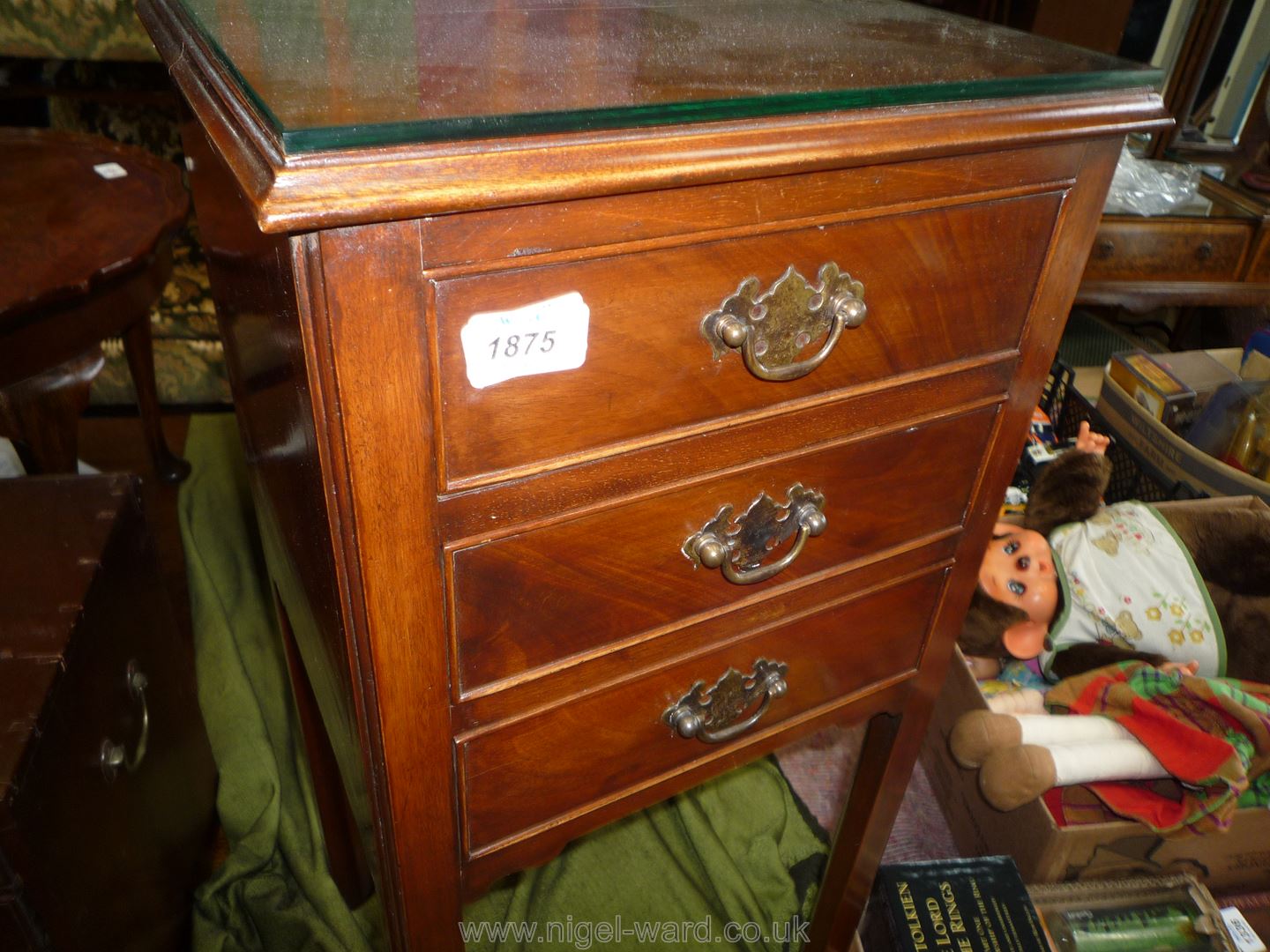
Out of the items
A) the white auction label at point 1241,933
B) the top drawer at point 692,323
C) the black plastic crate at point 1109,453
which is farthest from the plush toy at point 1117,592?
the top drawer at point 692,323

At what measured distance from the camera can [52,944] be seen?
73 cm

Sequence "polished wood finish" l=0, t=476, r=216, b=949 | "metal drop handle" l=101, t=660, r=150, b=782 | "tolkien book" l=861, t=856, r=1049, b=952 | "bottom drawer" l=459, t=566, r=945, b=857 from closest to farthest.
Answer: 1. "bottom drawer" l=459, t=566, r=945, b=857
2. "polished wood finish" l=0, t=476, r=216, b=949
3. "metal drop handle" l=101, t=660, r=150, b=782
4. "tolkien book" l=861, t=856, r=1049, b=952

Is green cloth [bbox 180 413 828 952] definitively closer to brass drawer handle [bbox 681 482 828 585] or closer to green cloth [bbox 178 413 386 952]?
green cloth [bbox 178 413 386 952]

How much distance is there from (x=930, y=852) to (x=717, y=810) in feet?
0.93

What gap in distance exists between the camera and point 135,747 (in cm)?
90

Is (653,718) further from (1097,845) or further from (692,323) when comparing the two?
(1097,845)

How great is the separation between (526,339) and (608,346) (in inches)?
1.7

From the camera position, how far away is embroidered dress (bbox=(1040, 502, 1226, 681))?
1.17 m

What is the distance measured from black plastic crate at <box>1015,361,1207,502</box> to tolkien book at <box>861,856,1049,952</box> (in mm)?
619

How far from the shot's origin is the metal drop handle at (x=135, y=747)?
82cm

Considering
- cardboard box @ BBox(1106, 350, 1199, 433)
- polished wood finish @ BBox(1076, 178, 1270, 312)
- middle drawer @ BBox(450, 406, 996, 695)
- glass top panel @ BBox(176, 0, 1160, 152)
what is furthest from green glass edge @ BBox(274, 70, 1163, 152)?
polished wood finish @ BBox(1076, 178, 1270, 312)

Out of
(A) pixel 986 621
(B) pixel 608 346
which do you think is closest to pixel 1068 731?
(A) pixel 986 621

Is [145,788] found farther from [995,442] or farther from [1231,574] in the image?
[1231,574]

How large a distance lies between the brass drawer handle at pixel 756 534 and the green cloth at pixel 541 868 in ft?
2.24
